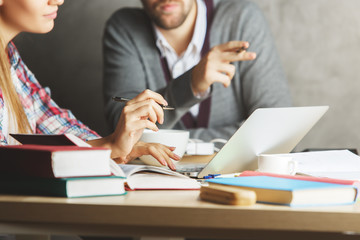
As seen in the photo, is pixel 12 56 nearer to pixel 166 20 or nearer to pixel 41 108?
pixel 41 108

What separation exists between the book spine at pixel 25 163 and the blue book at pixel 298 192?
0.23 metres

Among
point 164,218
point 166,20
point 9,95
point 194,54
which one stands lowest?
point 164,218

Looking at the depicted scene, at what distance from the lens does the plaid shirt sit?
1.45m

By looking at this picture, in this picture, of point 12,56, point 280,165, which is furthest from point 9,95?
point 280,165

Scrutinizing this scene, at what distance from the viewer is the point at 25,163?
0.71 meters

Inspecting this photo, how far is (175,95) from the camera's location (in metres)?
1.79

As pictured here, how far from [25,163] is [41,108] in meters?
0.84

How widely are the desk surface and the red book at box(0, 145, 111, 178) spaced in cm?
4

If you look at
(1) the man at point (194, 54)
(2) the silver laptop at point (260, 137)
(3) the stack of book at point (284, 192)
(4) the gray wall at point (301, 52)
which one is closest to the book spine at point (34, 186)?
(3) the stack of book at point (284, 192)

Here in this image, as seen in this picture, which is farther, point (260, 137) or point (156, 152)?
point (156, 152)

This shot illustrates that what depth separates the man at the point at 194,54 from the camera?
2.26 metres

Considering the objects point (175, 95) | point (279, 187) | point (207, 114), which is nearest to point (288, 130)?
point (279, 187)

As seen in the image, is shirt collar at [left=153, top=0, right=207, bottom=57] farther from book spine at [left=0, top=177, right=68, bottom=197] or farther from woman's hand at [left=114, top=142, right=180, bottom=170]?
book spine at [left=0, top=177, right=68, bottom=197]

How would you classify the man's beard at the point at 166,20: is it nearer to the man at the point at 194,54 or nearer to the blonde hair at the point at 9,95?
the man at the point at 194,54
